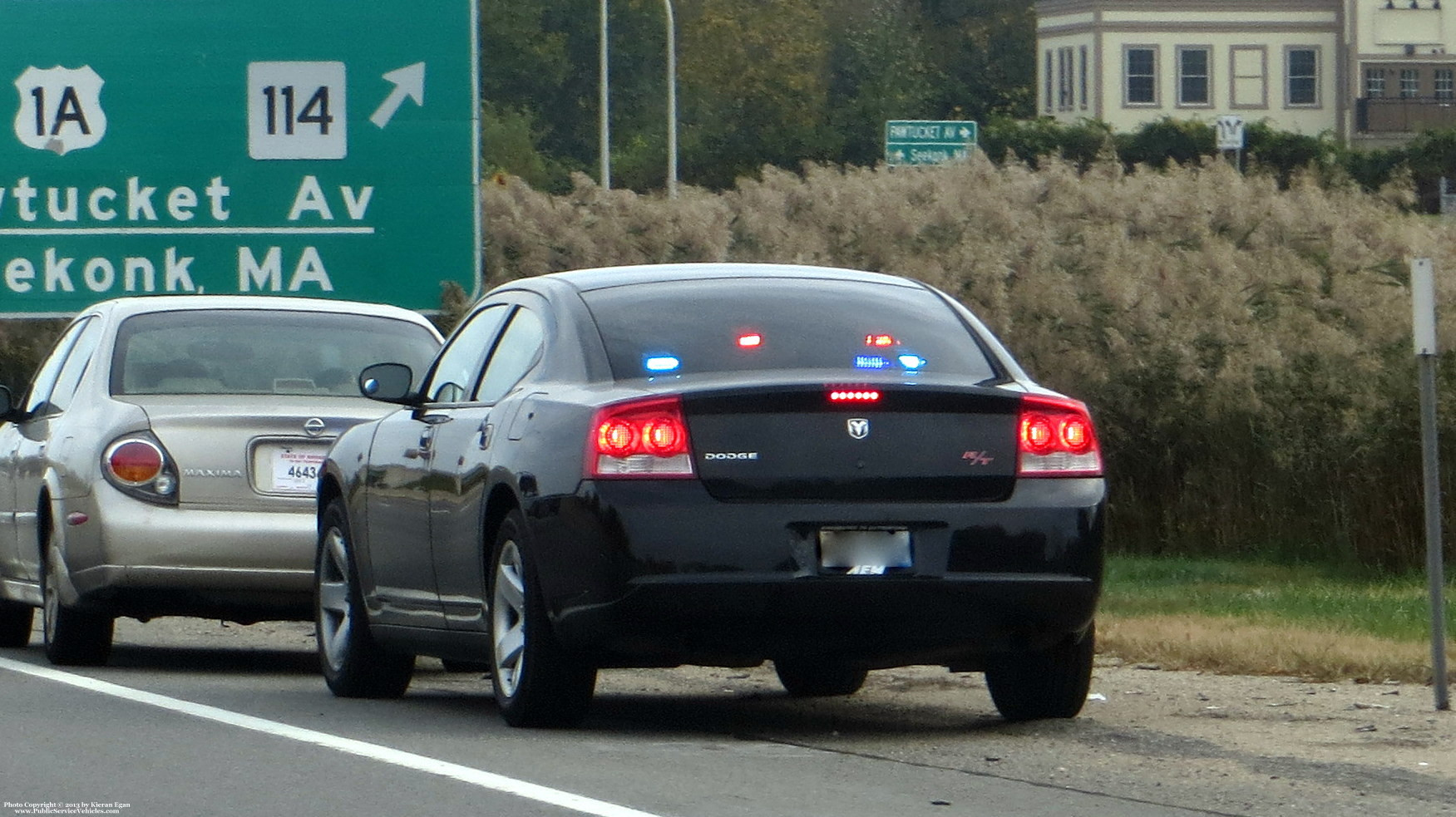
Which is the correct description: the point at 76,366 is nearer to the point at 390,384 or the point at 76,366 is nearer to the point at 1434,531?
the point at 390,384

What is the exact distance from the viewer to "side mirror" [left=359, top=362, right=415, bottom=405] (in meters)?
11.0

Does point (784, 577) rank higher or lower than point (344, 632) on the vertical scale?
higher

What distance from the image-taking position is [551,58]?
Answer: 90125 millimetres

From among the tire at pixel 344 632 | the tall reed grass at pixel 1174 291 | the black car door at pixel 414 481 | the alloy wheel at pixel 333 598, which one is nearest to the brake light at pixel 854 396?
the black car door at pixel 414 481

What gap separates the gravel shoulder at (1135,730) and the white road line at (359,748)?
90 cm

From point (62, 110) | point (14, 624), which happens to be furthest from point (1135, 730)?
point (62, 110)

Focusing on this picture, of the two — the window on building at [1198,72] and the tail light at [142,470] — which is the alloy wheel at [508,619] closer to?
the tail light at [142,470]

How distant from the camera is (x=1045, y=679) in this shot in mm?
9977

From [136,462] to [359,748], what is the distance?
325 centimetres

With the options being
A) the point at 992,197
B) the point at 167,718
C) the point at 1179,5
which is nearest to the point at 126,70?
the point at 992,197

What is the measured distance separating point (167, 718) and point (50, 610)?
2625 millimetres

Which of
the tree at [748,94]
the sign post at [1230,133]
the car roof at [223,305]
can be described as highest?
the tree at [748,94]

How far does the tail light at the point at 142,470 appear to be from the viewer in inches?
479

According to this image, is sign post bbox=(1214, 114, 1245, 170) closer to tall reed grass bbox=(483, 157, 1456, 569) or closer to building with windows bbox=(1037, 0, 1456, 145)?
tall reed grass bbox=(483, 157, 1456, 569)
